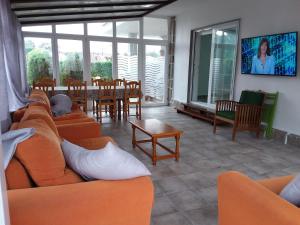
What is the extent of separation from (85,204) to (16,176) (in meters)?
0.45

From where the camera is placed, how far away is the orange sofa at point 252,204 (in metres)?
1.05

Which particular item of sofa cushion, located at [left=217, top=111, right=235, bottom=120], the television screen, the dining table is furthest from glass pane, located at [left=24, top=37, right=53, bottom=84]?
the television screen

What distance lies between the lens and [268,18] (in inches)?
169

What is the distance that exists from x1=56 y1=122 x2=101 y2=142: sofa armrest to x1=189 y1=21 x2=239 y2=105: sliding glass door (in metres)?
3.42

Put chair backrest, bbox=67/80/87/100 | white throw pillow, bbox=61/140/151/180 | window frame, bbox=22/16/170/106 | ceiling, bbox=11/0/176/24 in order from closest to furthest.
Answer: white throw pillow, bbox=61/140/151/180, ceiling, bbox=11/0/176/24, chair backrest, bbox=67/80/87/100, window frame, bbox=22/16/170/106

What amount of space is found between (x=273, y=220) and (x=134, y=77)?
21.6 ft

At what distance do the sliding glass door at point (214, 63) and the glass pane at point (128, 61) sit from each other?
1682 millimetres

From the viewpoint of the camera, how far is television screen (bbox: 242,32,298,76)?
3.82m

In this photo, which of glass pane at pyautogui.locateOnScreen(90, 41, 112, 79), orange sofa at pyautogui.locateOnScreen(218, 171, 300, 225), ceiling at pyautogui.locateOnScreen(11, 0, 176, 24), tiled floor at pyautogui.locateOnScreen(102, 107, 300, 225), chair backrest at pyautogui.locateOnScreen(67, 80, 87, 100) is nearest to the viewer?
orange sofa at pyautogui.locateOnScreen(218, 171, 300, 225)

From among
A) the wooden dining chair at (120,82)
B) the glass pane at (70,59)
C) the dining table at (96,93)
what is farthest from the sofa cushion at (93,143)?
the glass pane at (70,59)

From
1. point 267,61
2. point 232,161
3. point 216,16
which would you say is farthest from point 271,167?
point 216,16

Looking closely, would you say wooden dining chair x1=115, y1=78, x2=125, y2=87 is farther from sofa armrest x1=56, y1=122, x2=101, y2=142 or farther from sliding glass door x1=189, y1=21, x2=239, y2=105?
sofa armrest x1=56, y1=122, x2=101, y2=142

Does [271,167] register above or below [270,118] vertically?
below

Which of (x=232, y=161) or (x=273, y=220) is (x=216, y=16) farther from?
(x=273, y=220)
